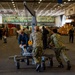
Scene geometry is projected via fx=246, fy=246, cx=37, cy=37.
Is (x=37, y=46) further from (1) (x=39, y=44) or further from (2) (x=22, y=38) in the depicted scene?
(2) (x=22, y=38)

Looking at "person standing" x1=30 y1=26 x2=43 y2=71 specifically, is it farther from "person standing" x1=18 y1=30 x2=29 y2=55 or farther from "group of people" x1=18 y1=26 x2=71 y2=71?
"person standing" x1=18 y1=30 x2=29 y2=55

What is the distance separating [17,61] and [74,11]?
124 feet

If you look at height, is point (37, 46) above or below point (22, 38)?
below

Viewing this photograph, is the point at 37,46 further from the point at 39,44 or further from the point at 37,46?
the point at 39,44

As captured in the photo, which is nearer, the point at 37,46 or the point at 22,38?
the point at 37,46

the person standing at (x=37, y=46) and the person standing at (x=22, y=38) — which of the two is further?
the person standing at (x=22, y=38)

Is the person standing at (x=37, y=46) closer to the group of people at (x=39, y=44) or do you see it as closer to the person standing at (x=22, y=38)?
the group of people at (x=39, y=44)

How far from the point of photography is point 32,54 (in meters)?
9.83

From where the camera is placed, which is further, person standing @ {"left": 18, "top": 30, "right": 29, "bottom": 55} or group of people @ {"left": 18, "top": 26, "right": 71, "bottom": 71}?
person standing @ {"left": 18, "top": 30, "right": 29, "bottom": 55}

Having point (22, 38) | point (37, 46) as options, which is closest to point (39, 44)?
point (37, 46)

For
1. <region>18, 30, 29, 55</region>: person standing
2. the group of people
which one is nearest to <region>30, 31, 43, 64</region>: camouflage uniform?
the group of people

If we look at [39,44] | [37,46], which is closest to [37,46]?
[37,46]

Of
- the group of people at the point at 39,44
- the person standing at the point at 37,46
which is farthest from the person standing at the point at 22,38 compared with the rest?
the person standing at the point at 37,46

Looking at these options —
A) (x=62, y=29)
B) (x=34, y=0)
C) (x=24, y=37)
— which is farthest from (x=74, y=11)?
(x=24, y=37)
